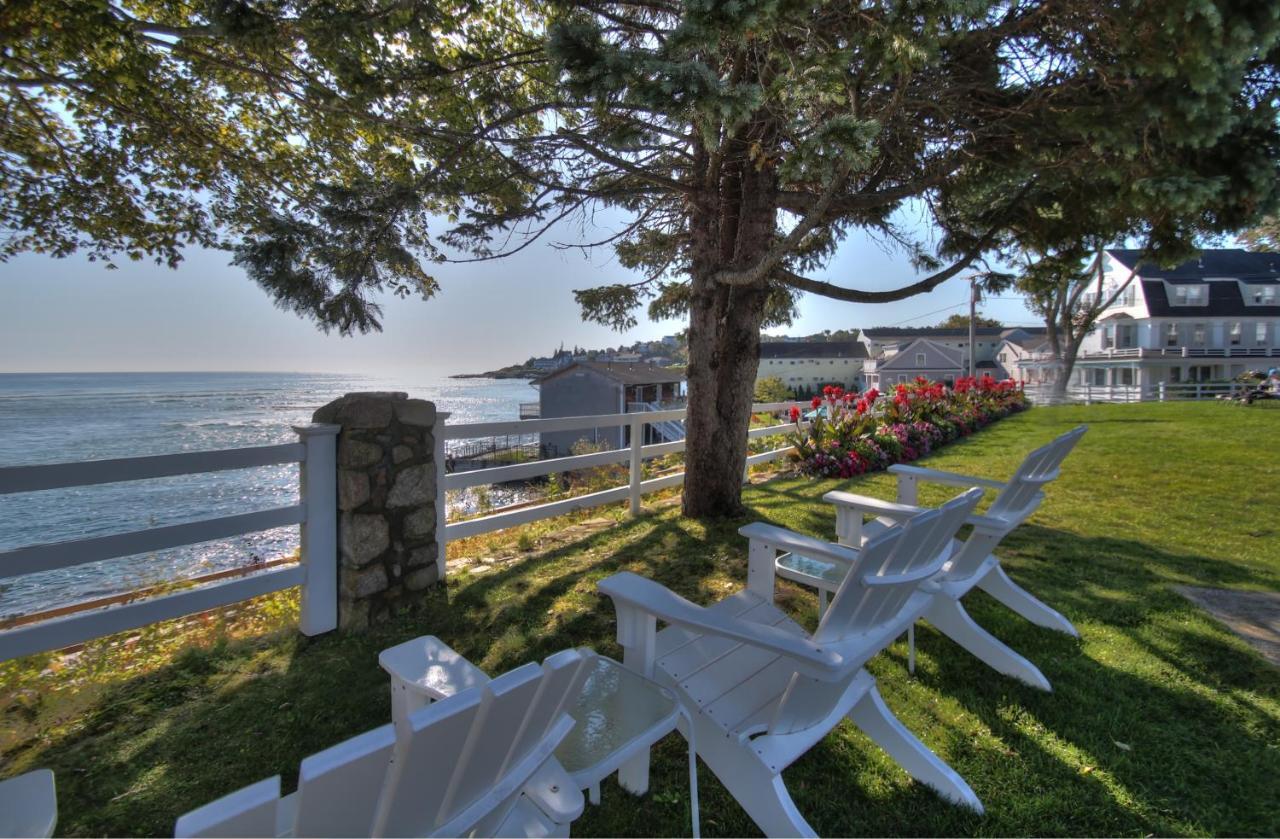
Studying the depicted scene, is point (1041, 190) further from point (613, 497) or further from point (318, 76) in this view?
point (318, 76)

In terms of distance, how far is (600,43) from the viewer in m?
2.78

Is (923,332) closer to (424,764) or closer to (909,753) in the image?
(909,753)

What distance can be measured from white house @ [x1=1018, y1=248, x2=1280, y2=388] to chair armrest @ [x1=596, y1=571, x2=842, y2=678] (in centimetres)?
3392

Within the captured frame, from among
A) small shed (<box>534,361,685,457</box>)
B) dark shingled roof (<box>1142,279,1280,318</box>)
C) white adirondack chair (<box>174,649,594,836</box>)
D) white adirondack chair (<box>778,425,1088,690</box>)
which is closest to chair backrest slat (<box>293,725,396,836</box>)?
white adirondack chair (<box>174,649,594,836</box>)

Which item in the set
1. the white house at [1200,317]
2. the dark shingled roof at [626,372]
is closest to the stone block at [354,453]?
the dark shingled roof at [626,372]

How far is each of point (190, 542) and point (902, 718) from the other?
3.56m

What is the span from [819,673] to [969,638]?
5.64ft

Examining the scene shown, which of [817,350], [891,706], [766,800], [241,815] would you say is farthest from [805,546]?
[817,350]

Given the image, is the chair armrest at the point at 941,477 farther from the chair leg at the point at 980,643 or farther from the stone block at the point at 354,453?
the stone block at the point at 354,453

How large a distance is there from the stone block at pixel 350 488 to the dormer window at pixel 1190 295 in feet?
128

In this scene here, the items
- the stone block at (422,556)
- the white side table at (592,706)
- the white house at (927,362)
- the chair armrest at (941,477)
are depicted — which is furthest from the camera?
the white house at (927,362)

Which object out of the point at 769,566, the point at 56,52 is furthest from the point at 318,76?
the point at 769,566

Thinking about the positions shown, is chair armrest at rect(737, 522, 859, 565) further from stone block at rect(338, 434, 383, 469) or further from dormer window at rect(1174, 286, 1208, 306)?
dormer window at rect(1174, 286, 1208, 306)

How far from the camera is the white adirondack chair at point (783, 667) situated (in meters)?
1.69
